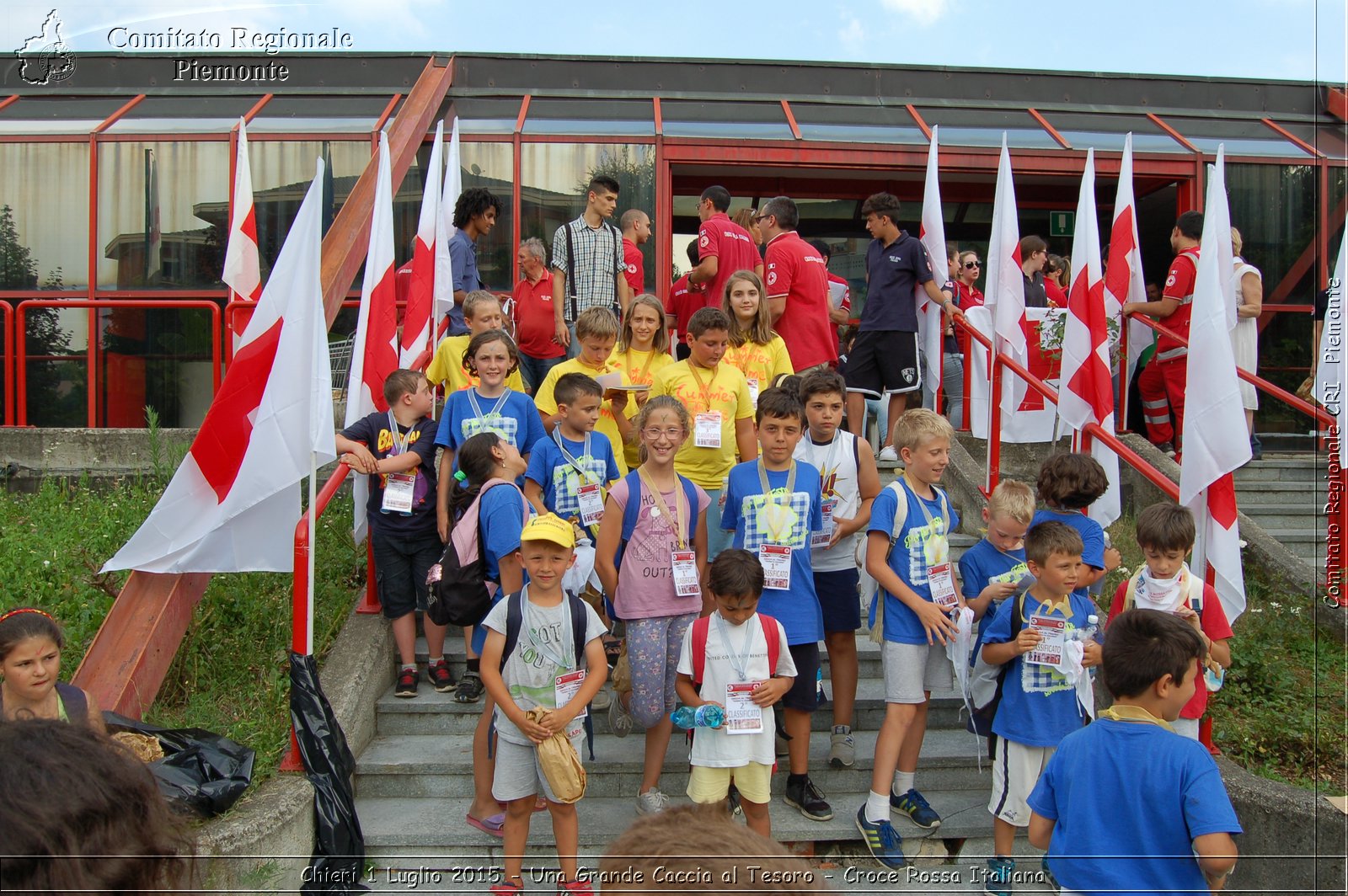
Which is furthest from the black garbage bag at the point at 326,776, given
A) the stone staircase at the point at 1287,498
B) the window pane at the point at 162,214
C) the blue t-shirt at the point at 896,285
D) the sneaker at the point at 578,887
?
the window pane at the point at 162,214

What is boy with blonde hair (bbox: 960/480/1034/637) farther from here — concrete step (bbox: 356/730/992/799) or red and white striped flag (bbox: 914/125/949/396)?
red and white striped flag (bbox: 914/125/949/396)

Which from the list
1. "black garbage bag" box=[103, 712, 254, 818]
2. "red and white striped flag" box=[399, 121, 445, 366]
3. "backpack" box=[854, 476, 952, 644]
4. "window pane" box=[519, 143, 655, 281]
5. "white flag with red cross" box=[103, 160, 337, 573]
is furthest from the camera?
"window pane" box=[519, 143, 655, 281]

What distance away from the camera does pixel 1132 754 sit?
2977 mm

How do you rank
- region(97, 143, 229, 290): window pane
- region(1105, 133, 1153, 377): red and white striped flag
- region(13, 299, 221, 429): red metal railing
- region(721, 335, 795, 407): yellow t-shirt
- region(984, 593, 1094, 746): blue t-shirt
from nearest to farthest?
region(984, 593, 1094, 746): blue t-shirt
region(721, 335, 795, 407): yellow t-shirt
region(1105, 133, 1153, 377): red and white striped flag
region(13, 299, 221, 429): red metal railing
region(97, 143, 229, 290): window pane

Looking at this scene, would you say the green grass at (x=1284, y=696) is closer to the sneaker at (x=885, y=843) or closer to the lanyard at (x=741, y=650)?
the sneaker at (x=885, y=843)

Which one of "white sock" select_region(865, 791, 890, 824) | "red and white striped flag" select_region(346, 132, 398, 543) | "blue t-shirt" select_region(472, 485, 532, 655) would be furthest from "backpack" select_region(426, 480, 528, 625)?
"white sock" select_region(865, 791, 890, 824)

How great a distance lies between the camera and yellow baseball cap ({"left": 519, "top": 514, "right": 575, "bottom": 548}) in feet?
14.0

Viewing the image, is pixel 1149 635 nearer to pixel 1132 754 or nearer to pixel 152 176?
pixel 1132 754

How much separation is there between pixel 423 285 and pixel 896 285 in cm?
337

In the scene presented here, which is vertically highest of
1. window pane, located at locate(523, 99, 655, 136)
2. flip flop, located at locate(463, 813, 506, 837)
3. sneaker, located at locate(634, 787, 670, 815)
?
window pane, located at locate(523, 99, 655, 136)

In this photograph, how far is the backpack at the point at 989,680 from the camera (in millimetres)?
4562

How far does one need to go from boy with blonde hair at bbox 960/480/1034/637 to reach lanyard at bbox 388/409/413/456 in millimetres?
2908

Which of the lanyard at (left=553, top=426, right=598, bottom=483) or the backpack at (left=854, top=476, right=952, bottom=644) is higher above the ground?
the lanyard at (left=553, top=426, right=598, bottom=483)

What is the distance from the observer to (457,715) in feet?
18.1
